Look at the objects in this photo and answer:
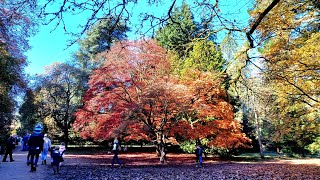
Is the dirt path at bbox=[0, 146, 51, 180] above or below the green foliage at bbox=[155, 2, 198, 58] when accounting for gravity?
below

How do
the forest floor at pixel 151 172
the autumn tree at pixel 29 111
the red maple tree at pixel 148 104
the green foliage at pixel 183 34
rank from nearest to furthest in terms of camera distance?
the green foliage at pixel 183 34, the forest floor at pixel 151 172, the red maple tree at pixel 148 104, the autumn tree at pixel 29 111

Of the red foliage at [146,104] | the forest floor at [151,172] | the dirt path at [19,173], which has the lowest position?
the forest floor at [151,172]

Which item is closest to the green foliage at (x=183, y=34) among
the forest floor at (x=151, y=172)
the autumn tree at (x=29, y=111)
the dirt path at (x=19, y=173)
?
the forest floor at (x=151, y=172)

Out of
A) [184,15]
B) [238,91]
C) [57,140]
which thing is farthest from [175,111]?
[57,140]

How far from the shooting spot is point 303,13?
7.89m

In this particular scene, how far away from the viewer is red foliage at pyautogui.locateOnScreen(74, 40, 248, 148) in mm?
14906

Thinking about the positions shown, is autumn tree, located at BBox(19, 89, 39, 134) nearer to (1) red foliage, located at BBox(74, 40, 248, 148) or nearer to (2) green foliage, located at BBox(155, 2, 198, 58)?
(1) red foliage, located at BBox(74, 40, 248, 148)

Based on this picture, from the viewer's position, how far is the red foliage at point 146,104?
48.9ft

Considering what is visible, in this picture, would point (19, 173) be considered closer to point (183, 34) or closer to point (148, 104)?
point (183, 34)

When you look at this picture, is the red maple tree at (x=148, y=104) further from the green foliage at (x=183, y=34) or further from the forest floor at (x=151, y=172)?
the green foliage at (x=183, y=34)

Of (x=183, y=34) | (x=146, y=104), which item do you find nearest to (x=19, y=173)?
(x=183, y=34)

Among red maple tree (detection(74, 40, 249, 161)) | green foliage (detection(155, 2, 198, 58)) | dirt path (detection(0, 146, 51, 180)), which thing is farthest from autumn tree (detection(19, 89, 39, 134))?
green foliage (detection(155, 2, 198, 58))

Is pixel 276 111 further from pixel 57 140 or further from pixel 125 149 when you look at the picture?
pixel 57 140

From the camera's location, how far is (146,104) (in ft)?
48.7
